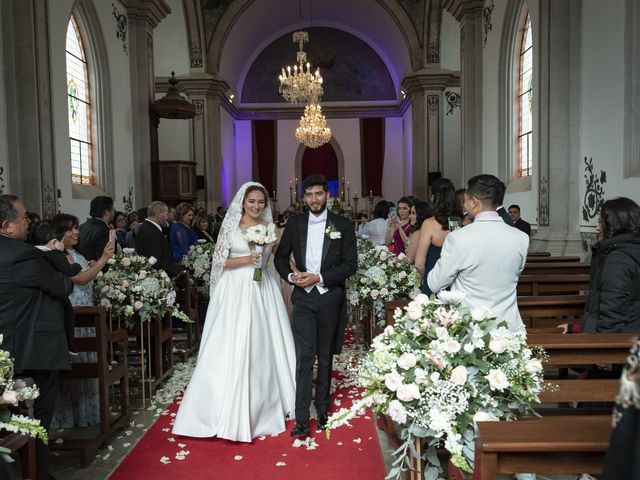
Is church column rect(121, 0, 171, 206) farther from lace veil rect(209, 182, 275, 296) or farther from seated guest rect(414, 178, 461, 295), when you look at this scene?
seated guest rect(414, 178, 461, 295)

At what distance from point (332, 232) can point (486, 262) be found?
5.06 feet

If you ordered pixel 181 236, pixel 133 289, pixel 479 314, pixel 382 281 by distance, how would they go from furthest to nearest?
pixel 181 236, pixel 382 281, pixel 133 289, pixel 479 314

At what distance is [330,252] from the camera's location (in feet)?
14.7

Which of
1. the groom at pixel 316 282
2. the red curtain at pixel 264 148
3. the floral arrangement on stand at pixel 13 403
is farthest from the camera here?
the red curtain at pixel 264 148

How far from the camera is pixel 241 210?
4.79 meters

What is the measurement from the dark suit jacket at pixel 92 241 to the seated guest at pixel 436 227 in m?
3.14

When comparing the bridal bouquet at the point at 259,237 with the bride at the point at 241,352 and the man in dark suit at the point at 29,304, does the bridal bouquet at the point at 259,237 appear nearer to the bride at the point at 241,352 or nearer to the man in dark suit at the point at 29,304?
the bride at the point at 241,352

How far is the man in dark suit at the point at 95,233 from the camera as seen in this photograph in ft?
18.8

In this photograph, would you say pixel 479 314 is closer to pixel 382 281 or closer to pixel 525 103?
pixel 382 281

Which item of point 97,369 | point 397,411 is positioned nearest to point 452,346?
point 397,411

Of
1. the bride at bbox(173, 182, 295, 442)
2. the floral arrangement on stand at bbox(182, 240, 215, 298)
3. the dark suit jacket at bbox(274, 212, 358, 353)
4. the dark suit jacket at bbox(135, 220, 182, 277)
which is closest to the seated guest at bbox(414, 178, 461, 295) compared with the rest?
the dark suit jacket at bbox(274, 212, 358, 353)

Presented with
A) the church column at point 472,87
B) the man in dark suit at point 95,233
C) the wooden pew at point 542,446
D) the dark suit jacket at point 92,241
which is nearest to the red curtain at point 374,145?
the church column at point 472,87

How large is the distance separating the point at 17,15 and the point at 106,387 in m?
6.28

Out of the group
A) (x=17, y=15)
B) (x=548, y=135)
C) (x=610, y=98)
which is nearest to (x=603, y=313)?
(x=610, y=98)
